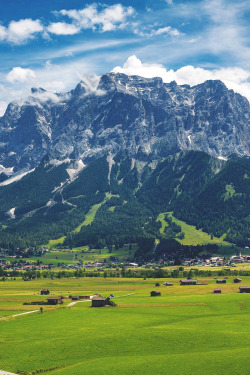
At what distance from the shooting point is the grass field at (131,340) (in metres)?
60.6

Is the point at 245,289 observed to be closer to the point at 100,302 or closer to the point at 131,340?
the point at 100,302

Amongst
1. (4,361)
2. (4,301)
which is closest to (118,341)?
(4,361)

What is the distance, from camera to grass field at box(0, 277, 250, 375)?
6062 centimetres

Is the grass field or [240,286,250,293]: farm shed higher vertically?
the grass field

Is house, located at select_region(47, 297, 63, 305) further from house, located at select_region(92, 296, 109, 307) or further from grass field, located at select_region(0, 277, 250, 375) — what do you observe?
grass field, located at select_region(0, 277, 250, 375)

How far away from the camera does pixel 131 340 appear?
76562 mm

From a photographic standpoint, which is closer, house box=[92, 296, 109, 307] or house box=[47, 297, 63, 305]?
house box=[92, 296, 109, 307]

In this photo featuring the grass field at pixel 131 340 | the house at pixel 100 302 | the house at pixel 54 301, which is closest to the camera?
the grass field at pixel 131 340

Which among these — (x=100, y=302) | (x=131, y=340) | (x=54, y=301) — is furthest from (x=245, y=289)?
(x=131, y=340)

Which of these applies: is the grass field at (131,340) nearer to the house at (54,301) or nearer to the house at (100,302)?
the house at (100,302)

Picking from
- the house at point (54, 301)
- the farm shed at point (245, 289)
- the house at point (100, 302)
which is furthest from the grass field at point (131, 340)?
the farm shed at point (245, 289)

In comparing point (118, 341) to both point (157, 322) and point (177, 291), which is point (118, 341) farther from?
point (177, 291)

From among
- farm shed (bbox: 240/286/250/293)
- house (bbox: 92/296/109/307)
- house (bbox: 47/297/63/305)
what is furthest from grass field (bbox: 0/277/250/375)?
farm shed (bbox: 240/286/250/293)

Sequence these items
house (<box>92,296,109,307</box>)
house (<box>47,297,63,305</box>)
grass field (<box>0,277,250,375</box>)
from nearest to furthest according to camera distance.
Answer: grass field (<box>0,277,250,375</box>)
house (<box>92,296,109,307</box>)
house (<box>47,297,63,305</box>)
